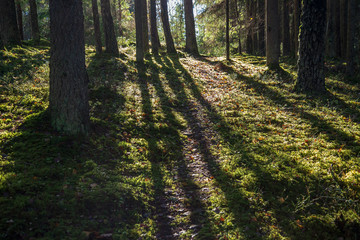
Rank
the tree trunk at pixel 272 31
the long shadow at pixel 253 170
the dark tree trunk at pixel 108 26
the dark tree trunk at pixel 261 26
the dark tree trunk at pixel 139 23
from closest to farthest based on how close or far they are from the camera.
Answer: the long shadow at pixel 253 170
the dark tree trunk at pixel 139 23
the dark tree trunk at pixel 108 26
the tree trunk at pixel 272 31
the dark tree trunk at pixel 261 26

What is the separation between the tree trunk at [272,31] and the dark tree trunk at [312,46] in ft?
12.1

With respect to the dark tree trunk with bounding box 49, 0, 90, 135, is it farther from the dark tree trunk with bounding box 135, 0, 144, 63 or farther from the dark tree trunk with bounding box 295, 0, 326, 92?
the dark tree trunk with bounding box 295, 0, 326, 92

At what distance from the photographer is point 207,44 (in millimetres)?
24500

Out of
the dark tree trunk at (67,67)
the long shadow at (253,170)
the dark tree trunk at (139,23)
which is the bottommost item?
the long shadow at (253,170)

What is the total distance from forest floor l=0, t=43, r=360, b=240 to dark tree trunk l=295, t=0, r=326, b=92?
0.93 m

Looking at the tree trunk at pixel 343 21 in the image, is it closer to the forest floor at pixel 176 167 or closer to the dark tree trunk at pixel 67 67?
the forest floor at pixel 176 167

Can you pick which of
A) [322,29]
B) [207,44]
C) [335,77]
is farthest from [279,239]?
[207,44]

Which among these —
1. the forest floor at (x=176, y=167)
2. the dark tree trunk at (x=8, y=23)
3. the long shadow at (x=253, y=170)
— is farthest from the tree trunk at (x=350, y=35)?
the dark tree trunk at (x=8, y=23)

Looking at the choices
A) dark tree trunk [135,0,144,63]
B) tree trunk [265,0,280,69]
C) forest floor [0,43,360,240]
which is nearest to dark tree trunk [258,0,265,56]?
tree trunk [265,0,280,69]

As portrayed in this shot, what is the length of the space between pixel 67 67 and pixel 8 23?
9209 mm

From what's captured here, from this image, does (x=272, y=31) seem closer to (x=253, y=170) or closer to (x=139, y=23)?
(x=139, y=23)

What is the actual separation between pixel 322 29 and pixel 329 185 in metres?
7.61

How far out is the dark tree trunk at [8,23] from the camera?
442 inches

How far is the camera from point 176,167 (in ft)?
18.7
